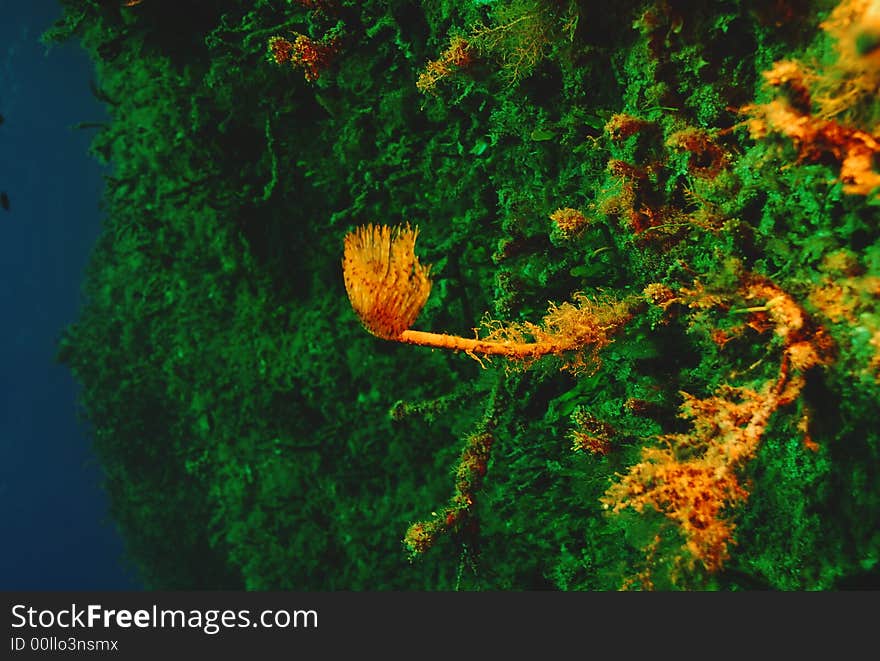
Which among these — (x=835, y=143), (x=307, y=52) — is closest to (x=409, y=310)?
(x=835, y=143)

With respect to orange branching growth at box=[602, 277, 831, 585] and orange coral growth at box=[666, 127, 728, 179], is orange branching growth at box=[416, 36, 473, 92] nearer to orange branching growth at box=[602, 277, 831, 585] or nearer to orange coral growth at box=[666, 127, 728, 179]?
orange coral growth at box=[666, 127, 728, 179]

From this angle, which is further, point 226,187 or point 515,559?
point 226,187

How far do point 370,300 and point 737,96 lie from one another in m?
Result: 1.74

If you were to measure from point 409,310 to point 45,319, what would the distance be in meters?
26.5

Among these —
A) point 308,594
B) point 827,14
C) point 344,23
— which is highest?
point 344,23

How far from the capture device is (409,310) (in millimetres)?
2172

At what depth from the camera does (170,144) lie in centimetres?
462

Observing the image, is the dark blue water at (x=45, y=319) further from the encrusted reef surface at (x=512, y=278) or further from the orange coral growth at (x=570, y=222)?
the orange coral growth at (x=570, y=222)

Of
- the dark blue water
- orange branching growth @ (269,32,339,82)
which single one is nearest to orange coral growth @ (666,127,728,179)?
orange branching growth @ (269,32,339,82)

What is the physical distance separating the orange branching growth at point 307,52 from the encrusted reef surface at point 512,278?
1.4 inches

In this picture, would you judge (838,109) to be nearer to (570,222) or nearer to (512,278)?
(570,222)

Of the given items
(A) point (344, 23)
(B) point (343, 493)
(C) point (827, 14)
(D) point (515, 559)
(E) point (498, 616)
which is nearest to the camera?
(C) point (827, 14)

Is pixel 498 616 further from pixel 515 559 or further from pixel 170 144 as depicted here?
pixel 170 144

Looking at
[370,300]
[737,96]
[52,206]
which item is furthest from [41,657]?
[52,206]
